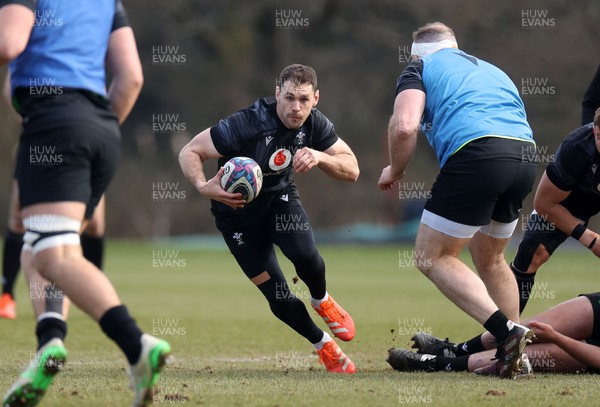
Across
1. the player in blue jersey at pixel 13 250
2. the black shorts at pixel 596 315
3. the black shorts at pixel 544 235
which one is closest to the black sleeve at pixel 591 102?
the black shorts at pixel 544 235

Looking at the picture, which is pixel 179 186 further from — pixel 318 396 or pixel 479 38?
pixel 318 396

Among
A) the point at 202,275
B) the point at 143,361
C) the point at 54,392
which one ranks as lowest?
the point at 202,275

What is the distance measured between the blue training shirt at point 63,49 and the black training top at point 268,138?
222 centimetres

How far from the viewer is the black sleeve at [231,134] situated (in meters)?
7.07

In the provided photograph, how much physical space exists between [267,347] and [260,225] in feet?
5.06

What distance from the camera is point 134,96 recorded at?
510cm

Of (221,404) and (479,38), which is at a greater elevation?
(221,404)

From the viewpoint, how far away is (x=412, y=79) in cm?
645

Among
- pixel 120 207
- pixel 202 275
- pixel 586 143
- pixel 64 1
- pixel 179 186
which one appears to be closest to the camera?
pixel 64 1

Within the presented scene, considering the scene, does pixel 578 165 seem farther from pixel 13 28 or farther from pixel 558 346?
pixel 13 28

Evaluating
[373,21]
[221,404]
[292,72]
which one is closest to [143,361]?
[221,404]

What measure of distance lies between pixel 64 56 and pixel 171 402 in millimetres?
1778

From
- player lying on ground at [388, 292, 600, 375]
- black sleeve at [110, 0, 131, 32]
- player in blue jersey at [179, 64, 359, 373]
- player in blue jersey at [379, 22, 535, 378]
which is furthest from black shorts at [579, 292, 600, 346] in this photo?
black sleeve at [110, 0, 131, 32]

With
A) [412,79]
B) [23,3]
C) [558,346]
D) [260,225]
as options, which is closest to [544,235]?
[558,346]
